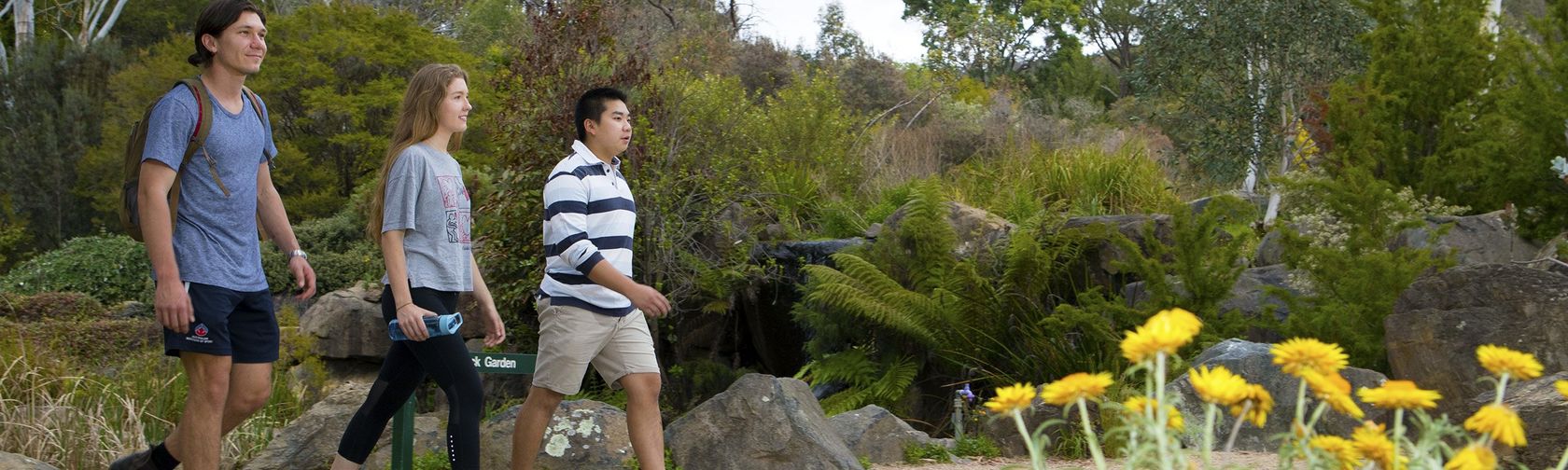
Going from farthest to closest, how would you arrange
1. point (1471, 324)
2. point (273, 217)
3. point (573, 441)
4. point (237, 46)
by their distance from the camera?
point (1471, 324) → point (573, 441) → point (273, 217) → point (237, 46)

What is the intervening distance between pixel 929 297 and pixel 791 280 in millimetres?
2024

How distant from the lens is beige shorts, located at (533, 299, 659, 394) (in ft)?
13.5

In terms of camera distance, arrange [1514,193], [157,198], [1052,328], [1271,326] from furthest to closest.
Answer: [1514,193]
[1052,328]
[1271,326]
[157,198]

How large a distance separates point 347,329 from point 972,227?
5.00 metres

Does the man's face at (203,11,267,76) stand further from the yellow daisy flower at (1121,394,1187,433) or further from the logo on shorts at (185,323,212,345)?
the yellow daisy flower at (1121,394,1187,433)

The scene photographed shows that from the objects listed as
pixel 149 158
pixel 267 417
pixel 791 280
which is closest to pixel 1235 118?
pixel 791 280

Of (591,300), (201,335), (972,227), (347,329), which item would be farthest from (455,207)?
(347,329)

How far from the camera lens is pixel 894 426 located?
248 inches

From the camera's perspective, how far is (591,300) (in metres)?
4.14

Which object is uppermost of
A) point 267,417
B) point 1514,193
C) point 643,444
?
point 1514,193

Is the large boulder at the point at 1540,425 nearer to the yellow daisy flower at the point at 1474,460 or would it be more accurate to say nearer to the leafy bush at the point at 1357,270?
the leafy bush at the point at 1357,270

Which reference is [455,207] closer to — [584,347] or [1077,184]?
[584,347]

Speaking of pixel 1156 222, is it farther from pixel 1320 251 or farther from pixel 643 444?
pixel 643 444

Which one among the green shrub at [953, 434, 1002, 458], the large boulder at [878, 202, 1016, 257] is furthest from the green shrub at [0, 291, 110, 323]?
the green shrub at [953, 434, 1002, 458]
